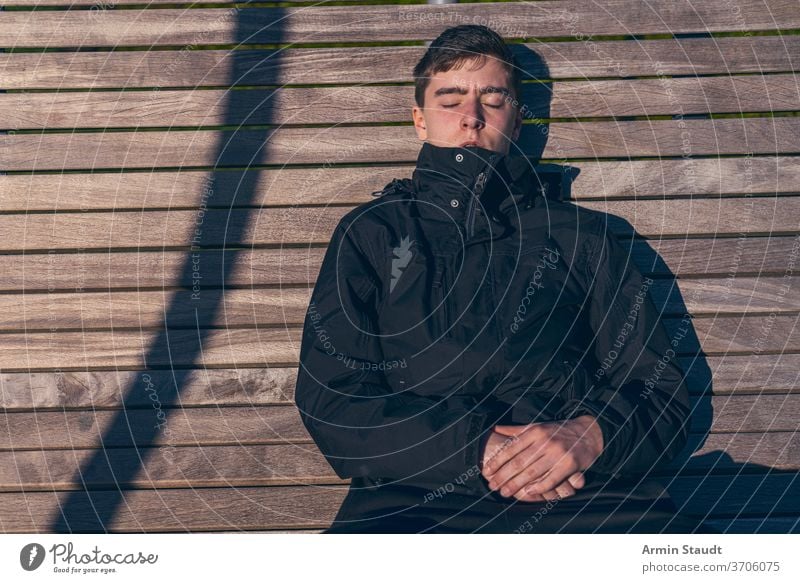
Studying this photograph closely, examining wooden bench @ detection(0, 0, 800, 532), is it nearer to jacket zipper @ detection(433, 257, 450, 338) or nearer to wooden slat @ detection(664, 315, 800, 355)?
wooden slat @ detection(664, 315, 800, 355)

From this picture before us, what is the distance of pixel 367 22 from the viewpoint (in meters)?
3.65

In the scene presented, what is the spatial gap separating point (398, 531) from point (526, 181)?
1.45m

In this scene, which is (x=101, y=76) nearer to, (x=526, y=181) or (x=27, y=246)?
(x=27, y=246)

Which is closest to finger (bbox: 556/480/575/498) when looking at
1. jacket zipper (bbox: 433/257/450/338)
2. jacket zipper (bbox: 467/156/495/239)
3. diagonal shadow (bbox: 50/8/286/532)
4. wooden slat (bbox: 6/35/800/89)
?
jacket zipper (bbox: 433/257/450/338)

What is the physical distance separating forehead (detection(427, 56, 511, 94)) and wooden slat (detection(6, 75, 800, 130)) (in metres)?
0.49

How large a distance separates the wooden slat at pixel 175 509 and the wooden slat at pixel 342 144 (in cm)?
152

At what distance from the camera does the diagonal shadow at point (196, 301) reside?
3.51 m

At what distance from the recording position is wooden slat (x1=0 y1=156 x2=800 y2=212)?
142 inches

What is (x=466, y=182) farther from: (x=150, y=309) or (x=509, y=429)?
(x=150, y=309)

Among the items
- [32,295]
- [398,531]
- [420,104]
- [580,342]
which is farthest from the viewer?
[32,295]

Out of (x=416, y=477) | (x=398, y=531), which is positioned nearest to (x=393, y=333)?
(x=416, y=477)

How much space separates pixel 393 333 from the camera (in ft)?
9.46

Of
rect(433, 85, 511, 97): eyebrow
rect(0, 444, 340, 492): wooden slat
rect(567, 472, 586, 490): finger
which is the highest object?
rect(433, 85, 511, 97): eyebrow

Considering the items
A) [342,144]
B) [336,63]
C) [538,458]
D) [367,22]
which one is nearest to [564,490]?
[538,458]
